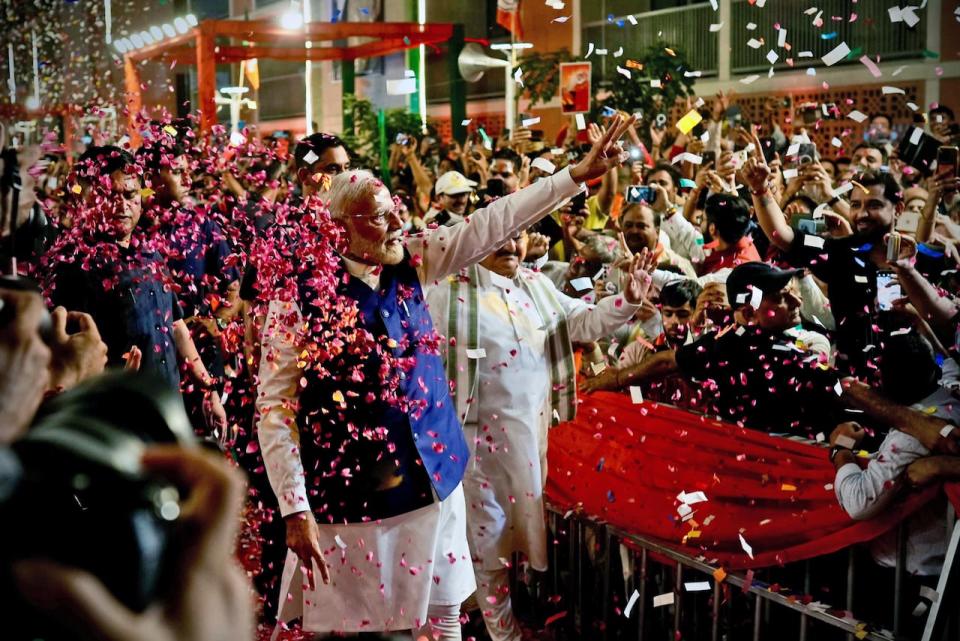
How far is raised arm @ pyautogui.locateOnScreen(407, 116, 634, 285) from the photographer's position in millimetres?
3949

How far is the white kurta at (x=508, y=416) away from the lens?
4848 millimetres

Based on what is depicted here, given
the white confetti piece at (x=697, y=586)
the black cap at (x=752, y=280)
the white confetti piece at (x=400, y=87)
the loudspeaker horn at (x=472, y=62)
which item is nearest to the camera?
the white confetti piece at (x=697, y=586)

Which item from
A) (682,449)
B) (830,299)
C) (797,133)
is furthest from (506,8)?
(682,449)

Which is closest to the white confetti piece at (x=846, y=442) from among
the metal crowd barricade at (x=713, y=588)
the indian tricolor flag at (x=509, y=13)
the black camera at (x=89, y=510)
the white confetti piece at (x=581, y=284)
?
the metal crowd barricade at (x=713, y=588)

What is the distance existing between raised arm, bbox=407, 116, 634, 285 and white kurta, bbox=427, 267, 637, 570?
0.75 meters

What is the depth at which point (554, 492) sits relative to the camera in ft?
17.5

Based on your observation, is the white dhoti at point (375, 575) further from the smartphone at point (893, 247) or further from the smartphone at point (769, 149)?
the smartphone at point (769, 149)

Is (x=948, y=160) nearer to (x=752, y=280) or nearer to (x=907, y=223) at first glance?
(x=907, y=223)

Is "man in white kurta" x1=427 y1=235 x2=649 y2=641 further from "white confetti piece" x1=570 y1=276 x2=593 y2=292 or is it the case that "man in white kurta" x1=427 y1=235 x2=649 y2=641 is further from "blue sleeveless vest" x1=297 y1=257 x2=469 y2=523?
"white confetti piece" x1=570 y1=276 x2=593 y2=292

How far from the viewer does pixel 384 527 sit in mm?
3891

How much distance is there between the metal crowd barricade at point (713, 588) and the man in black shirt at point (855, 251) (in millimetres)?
1384

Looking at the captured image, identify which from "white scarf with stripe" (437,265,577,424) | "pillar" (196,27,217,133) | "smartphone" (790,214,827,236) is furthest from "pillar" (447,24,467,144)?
"white scarf with stripe" (437,265,577,424)

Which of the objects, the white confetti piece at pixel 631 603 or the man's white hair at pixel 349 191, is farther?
the white confetti piece at pixel 631 603

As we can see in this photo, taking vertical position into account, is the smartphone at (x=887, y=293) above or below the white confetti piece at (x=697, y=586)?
above
